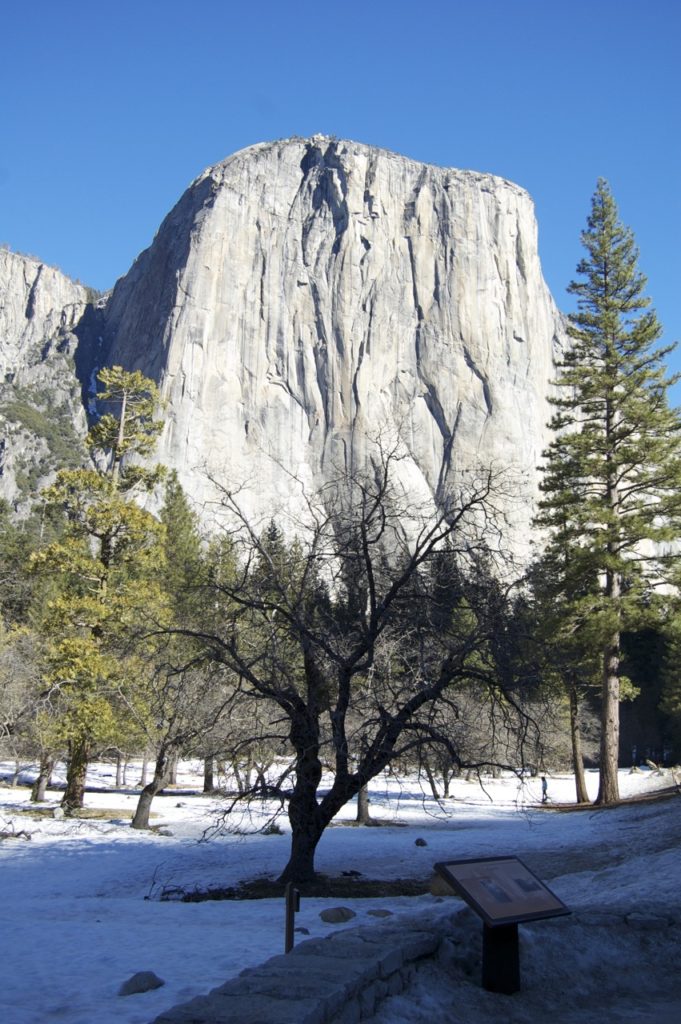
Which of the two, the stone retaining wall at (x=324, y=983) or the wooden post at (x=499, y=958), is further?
the wooden post at (x=499, y=958)

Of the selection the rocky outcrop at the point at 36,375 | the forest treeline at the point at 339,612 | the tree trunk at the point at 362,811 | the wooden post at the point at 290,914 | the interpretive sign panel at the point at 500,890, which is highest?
the rocky outcrop at the point at 36,375

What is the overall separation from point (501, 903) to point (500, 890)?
0.13 meters

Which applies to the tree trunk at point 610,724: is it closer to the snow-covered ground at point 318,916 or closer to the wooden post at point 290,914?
the snow-covered ground at point 318,916

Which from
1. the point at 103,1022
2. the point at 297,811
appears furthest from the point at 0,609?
the point at 103,1022

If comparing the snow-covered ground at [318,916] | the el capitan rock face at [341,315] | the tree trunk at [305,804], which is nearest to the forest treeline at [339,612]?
the tree trunk at [305,804]

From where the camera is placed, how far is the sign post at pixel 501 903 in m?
5.78

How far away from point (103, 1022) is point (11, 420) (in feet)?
383

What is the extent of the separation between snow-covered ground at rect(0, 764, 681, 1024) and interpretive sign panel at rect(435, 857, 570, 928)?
635 millimetres

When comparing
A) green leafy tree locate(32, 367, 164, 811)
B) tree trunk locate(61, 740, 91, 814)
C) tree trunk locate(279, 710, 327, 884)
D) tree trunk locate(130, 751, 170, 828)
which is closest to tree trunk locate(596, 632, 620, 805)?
tree trunk locate(130, 751, 170, 828)

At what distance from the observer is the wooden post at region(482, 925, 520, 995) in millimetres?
6020

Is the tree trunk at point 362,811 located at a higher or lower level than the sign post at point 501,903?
lower

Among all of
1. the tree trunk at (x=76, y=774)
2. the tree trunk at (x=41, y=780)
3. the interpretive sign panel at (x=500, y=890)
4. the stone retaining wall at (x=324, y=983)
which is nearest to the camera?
the stone retaining wall at (x=324, y=983)

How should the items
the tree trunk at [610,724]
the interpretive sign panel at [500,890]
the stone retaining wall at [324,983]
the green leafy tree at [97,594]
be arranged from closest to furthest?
the stone retaining wall at [324,983] < the interpretive sign panel at [500,890] < the green leafy tree at [97,594] < the tree trunk at [610,724]

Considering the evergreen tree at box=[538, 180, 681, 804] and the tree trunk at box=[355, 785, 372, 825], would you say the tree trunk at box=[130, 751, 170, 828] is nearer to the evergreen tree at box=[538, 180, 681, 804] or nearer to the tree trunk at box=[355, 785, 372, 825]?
the tree trunk at box=[355, 785, 372, 825]
